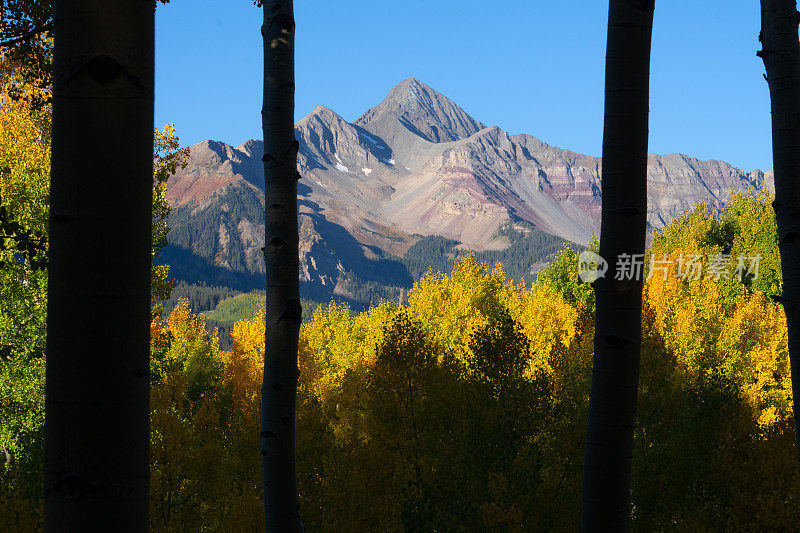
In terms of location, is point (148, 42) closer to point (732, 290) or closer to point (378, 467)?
point (378, 467)

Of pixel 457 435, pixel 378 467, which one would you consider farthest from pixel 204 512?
pixel 457 435

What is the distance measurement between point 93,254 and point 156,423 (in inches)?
1349

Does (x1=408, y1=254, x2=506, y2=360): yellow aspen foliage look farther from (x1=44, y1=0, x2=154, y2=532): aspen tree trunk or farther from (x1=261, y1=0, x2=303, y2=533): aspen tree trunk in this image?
(x1=44, y1=0, x2=154, y2=532): aspen tree trunk

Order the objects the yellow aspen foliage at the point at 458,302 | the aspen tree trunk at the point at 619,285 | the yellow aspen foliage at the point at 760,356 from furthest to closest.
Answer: the yellow aspen foliage at the point at 458,302
the yellow aspen foliage at the point at 760,356
the aspen tree trunk at the point at 619,285

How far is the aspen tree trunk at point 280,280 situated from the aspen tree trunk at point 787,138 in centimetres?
401

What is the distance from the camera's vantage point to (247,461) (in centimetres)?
3588

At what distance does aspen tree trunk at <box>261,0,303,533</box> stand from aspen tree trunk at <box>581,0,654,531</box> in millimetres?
3194

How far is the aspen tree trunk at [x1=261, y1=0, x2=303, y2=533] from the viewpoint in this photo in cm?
614

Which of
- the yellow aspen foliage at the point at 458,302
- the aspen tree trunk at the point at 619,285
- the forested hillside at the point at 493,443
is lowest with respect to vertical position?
the forested hillside at the point at 493,443

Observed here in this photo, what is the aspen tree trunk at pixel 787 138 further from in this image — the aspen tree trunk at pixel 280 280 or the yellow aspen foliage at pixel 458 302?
the yellow aspen foliage at pixel 458 302

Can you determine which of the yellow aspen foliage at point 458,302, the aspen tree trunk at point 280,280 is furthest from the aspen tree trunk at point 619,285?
the yellow aspen foliage at point 458,302

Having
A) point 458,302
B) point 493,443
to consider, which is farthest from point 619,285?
point 458,302

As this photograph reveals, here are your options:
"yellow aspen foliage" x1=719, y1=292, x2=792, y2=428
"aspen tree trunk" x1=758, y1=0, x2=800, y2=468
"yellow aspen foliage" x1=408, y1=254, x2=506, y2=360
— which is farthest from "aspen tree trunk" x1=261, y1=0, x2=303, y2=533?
"yellow aspen foliage" x1=408, y1=254, x2=506, y2=360

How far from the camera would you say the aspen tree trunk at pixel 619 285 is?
3.52 m
